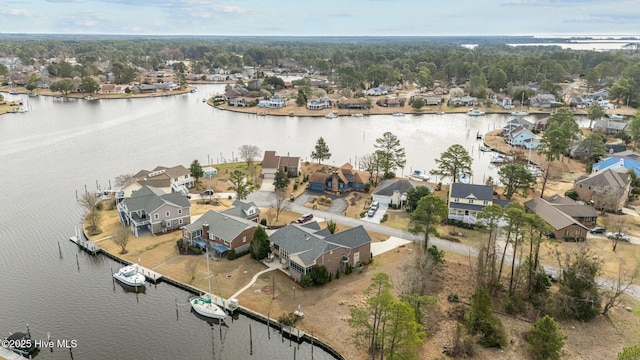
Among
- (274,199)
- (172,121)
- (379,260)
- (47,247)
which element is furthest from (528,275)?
(172,121)

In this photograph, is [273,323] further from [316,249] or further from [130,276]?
[130,276]

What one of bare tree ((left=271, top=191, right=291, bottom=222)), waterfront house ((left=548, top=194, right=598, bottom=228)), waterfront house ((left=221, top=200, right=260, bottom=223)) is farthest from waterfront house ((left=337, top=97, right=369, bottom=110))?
waterfront house ((left=221, top=200, right=260, bottom=223))

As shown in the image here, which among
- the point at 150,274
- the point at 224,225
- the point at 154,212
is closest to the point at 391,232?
the point at 224,225

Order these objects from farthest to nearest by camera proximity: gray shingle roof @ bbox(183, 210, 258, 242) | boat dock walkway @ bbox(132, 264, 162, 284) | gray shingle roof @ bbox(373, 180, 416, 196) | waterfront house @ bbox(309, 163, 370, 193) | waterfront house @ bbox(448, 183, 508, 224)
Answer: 1. waterfront house @ bbox(309, 163, 370, 193)
2. gray shingle roof @ bbox(373, 180, 416, 196)
3. waterfront house @ bbox(448, 183, 508, 224)
4. gray shingle roof @ bbox(183, 210, 258, 242)
5. boat dock walkway @ bbox(132, 264, 162, 284)

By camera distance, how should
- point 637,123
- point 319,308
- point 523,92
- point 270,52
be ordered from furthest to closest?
point 270,52 → point 523,92 → point 637,123 → point 319,308

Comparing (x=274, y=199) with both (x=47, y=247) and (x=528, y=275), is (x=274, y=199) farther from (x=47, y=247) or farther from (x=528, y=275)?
(x=528, y=275)

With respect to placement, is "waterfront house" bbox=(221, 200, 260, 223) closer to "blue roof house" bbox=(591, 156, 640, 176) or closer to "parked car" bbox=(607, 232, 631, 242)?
"parked car" bbox=(607, 232, 631, 242)
